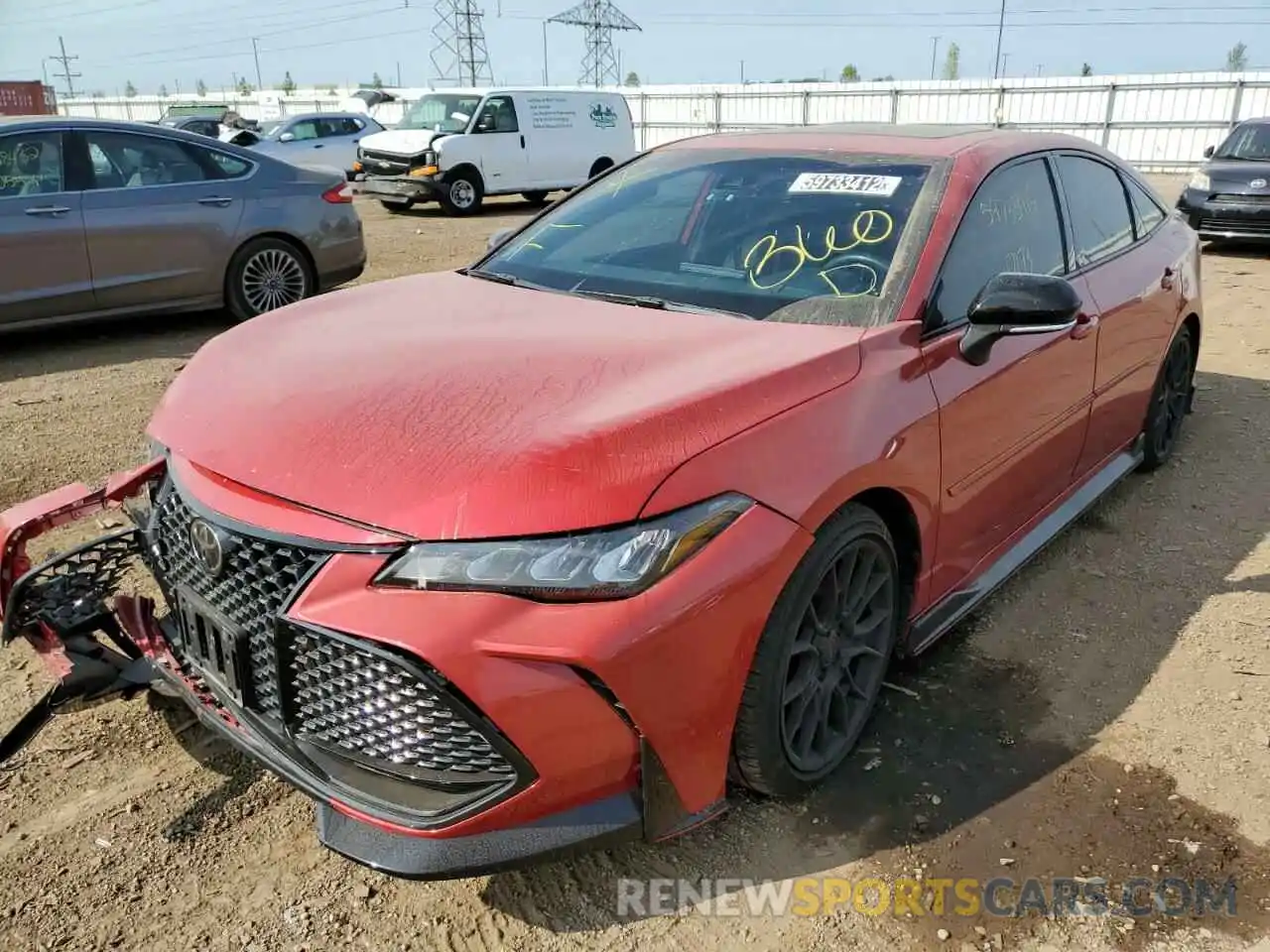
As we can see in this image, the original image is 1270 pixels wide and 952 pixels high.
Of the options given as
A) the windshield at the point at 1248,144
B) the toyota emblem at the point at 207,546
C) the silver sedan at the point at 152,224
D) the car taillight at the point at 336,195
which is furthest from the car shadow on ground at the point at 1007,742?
→ the windshield at the point at 1248,144

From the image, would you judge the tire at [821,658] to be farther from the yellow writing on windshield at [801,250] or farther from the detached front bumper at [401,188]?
the detached front bumper at [401,188]

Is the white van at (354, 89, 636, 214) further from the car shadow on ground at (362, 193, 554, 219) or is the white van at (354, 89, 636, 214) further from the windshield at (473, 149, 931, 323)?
the windshield at (473, 149, 931, 323)

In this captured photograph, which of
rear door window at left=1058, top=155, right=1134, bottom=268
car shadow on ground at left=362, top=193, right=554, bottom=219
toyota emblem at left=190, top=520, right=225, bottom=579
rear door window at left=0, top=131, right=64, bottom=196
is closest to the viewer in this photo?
toyota emblem at left=190, top=520, right=225, bottom=579

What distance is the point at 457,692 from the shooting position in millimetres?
1894

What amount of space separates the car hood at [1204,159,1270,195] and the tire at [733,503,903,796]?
11.1m

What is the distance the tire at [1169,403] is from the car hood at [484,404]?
277cm

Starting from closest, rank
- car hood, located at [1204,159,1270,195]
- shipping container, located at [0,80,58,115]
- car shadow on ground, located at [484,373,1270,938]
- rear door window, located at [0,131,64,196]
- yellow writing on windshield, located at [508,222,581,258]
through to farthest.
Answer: car shadow on ground, located at [484,373,1270,938] < yellow writing on windshield, located at [508,222,581,258] < rear door window, located at [0,131,64,196] < car hood, located at [1204,159,1270,195] < shipping container, located at [0,80,58,115]

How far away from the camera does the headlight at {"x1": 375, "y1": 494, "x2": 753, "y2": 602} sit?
1902 millimetres

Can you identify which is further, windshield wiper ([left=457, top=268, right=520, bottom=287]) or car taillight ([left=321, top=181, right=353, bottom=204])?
car taillight ([left=321, top=181, right=353, bottom=204])

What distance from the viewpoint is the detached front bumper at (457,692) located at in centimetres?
190

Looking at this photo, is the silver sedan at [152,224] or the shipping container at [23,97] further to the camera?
the shipping container at [23,97]

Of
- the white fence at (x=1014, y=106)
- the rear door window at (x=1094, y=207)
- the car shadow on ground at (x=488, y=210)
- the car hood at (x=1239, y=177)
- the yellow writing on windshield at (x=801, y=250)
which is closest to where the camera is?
the yellow writing on windshield at (x=801, y=250)

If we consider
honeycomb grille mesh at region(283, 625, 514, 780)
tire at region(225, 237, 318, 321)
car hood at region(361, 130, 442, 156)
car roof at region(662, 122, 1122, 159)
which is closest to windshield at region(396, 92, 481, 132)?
car hood at region(361, 130, 442, 156)

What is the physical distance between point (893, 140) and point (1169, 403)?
8.10 feet
